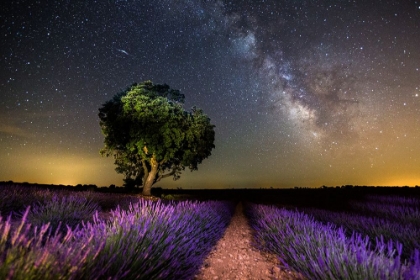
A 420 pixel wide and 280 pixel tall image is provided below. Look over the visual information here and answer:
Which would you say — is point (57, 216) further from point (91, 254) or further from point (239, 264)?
point (91, 254)

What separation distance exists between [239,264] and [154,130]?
46.7 ft

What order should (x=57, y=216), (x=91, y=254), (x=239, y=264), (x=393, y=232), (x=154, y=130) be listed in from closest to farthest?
(x=91, y=254) → (x=239, y=264) → (x=393, y=232) → (x=57, y=216) → (x=154, y=130)

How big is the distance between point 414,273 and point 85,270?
9.26 ft

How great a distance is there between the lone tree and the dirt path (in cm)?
1266

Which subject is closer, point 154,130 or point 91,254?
point 91,254

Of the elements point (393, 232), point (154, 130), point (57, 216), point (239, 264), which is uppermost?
point (154, 130)

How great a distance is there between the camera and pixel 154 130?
17547 millimetres

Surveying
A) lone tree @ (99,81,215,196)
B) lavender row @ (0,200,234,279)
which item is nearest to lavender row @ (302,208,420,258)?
lavender row @ (0,200,234,279)

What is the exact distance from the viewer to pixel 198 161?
21.2 meters

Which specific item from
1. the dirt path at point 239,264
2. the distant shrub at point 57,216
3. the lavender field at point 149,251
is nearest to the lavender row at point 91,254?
the lavender field at point 149,251

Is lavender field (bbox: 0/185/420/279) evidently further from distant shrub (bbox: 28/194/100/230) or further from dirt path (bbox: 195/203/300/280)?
dirt path (bbox: 195/203/300/280)

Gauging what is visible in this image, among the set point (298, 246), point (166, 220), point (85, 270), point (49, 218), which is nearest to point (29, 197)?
point (49, 218)

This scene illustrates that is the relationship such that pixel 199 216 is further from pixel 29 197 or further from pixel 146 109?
pixel 146 109

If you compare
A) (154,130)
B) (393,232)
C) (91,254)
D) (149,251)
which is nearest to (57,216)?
(149,251)
